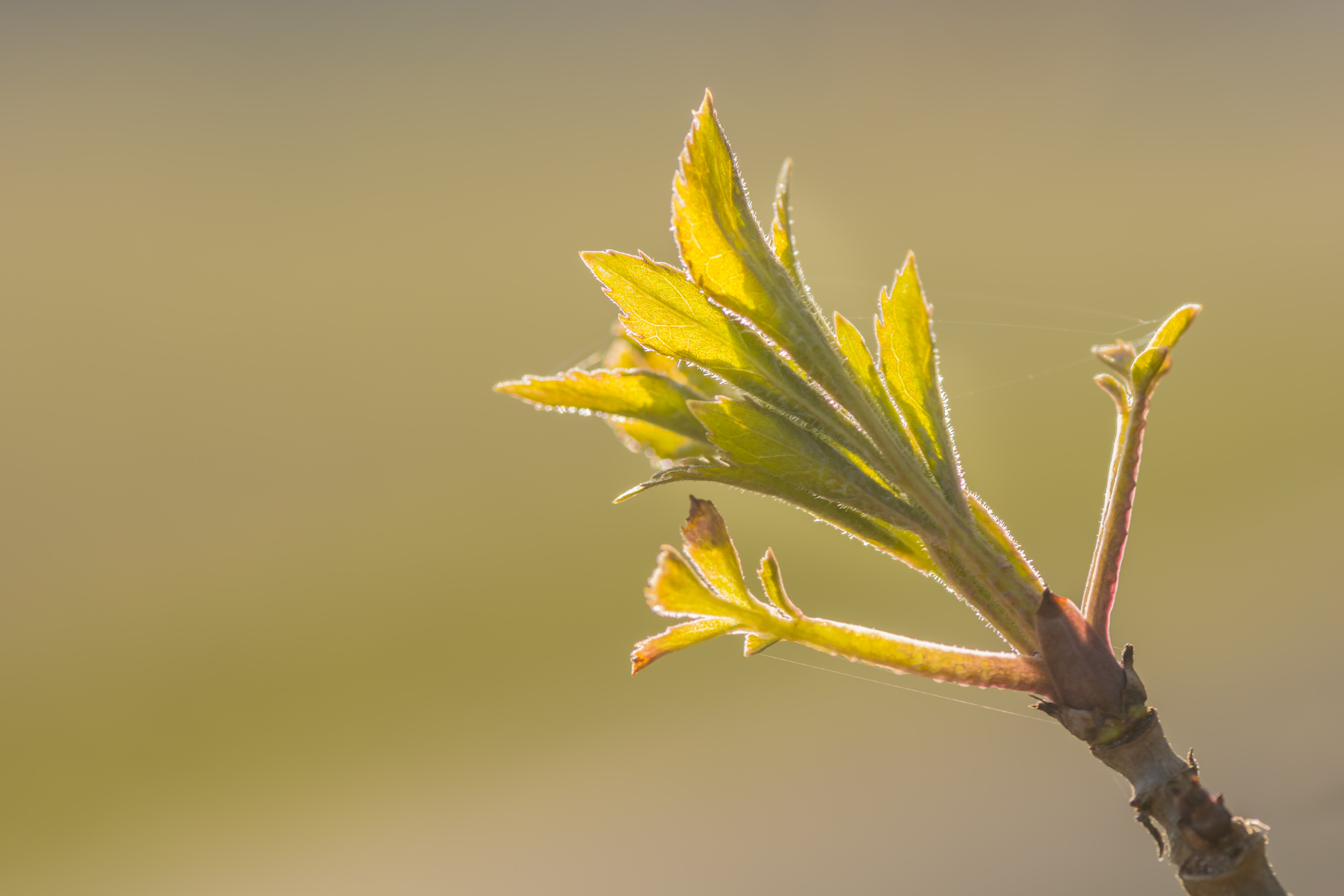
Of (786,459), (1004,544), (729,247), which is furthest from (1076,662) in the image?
(729,247)

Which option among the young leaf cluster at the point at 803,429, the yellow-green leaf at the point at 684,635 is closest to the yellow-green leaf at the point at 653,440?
the young leaf cluster at the point at 803,429

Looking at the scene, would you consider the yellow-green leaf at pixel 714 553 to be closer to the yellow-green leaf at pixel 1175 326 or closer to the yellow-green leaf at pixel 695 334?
the yellow-green leaf at pixel 695 334

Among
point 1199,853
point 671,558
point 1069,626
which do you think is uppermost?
point 671,558

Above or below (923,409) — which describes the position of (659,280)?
above

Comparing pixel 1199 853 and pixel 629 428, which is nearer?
pixel 1199 853

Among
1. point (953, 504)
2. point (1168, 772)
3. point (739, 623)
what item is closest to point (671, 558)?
point (739, 623)

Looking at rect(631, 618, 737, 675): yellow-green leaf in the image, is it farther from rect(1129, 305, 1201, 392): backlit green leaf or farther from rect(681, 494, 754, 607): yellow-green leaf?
rect(1129, 305, 1201, 392): backlit green leaf

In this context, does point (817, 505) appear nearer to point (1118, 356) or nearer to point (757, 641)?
point (757, 641)

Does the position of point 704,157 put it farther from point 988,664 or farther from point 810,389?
point 988,664
